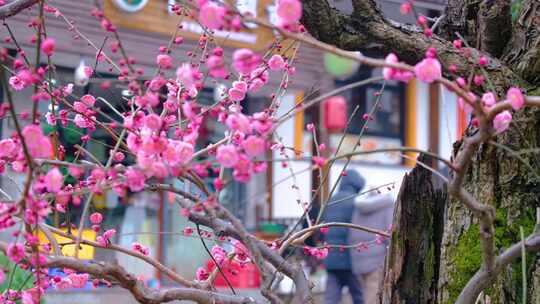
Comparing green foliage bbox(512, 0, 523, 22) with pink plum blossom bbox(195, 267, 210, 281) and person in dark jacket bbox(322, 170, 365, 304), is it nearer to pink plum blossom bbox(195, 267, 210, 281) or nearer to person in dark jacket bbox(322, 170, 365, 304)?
pink plum blossom bbox(195, 267, 210, 281)

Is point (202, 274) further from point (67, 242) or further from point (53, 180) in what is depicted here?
point (53, 180)

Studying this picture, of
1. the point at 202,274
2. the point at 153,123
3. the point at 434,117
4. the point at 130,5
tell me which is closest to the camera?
the point at 153,123

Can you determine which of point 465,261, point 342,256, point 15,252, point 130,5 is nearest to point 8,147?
point 15,252

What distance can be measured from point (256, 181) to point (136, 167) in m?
8.69

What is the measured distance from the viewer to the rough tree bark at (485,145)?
3129 mm

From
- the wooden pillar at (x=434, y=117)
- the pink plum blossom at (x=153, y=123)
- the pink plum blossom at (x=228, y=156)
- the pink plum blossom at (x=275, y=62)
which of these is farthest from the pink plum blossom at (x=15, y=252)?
the wooden pillar at (x=434, y=117)

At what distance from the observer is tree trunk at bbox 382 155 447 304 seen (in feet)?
11.3

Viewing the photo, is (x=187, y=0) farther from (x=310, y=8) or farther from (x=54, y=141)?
(x=54, y=141)

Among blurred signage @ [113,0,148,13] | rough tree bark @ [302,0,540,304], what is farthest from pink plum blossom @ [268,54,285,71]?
blurred signage @ [113,0,148,13]

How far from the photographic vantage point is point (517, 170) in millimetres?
3184

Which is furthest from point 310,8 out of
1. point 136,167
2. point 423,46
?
point 136,167

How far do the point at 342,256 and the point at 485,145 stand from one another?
14.0 feet

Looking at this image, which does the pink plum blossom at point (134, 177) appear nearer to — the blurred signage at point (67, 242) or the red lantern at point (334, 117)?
the blurred signage at point (67, 242)

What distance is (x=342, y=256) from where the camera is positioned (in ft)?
24.3
